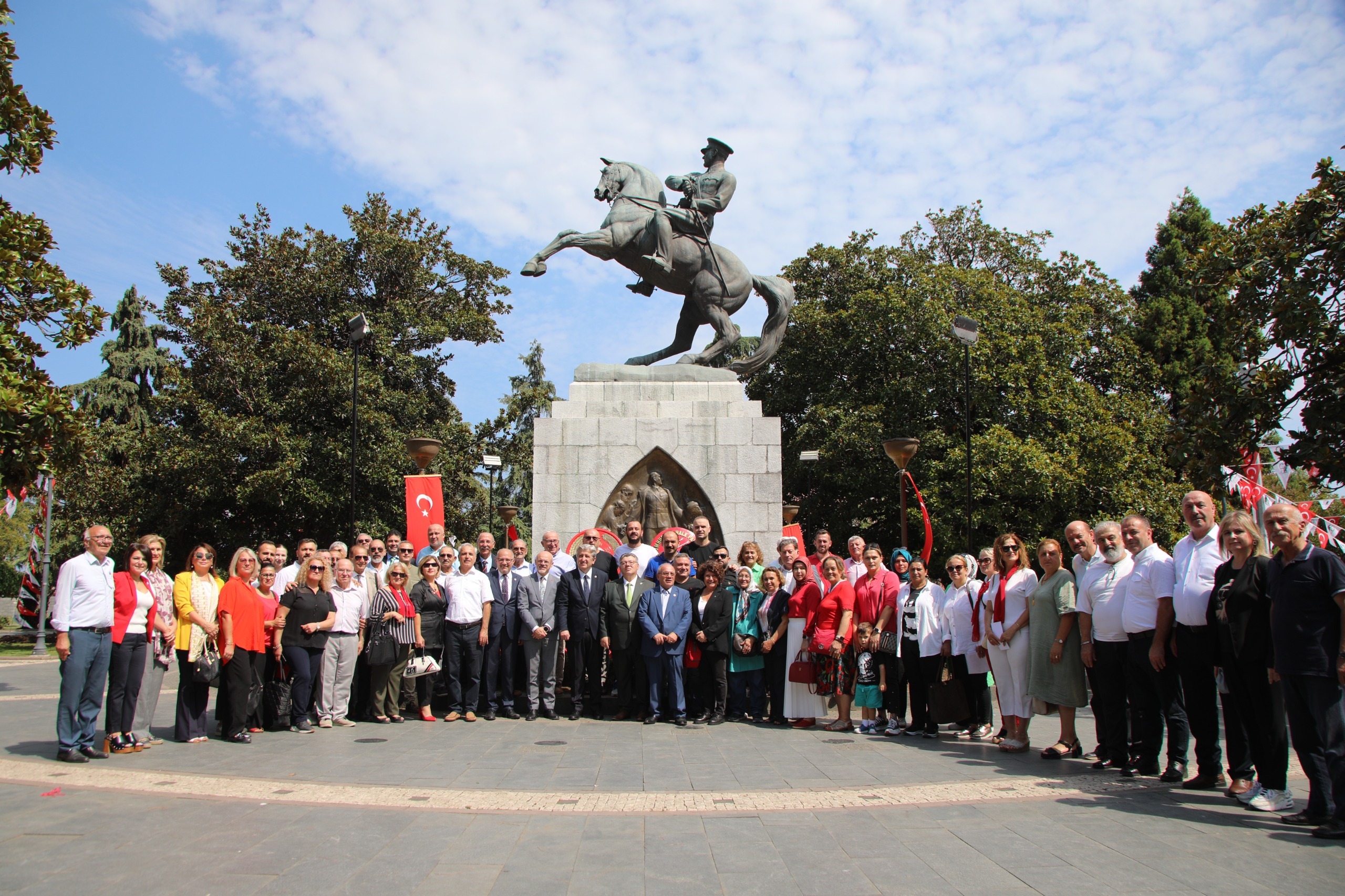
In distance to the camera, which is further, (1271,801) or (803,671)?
(803,671)

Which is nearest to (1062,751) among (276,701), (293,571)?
(276,701)

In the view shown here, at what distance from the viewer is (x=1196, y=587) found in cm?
573

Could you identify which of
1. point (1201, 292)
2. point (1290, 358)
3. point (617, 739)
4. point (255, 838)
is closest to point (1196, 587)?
point (617, 739)

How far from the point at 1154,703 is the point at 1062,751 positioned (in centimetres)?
96

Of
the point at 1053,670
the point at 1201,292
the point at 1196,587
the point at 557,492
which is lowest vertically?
the point at 1053,670

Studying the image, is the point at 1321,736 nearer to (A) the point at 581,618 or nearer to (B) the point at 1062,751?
(B) the point at 1062,751

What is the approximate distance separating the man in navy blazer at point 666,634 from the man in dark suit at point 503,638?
1.26 m

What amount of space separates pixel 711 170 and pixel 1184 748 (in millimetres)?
8823

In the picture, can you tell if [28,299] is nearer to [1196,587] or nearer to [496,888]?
[496,888]

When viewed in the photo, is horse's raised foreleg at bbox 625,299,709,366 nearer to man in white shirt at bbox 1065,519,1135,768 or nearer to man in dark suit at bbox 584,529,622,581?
man in dark suit at bbox 584,529,622,581

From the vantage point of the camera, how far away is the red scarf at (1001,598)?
735 centimetres

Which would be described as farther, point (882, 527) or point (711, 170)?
point (882, 527)

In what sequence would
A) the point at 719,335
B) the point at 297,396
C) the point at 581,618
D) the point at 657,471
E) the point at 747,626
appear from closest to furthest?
the point at 747,626 → the point at 581,618 → the point at 657,471 → the point at 719,335 → the point at 297,396

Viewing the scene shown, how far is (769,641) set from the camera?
838 centimetres
